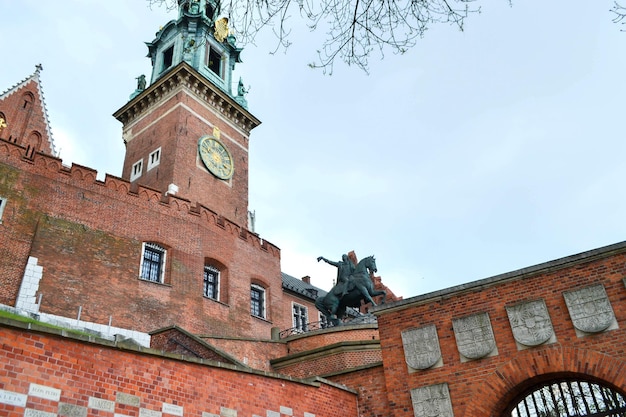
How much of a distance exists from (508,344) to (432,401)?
1875mm

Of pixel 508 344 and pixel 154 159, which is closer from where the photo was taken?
pixel 508 344

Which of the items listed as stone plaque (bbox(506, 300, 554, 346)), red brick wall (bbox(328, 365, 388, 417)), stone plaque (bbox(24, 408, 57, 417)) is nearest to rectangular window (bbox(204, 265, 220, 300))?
red brick wall (bbox(328, 365, 388, 417))

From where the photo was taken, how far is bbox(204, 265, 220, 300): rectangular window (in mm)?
22438

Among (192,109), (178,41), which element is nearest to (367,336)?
(192,109)

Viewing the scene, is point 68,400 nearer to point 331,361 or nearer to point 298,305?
point 331,361

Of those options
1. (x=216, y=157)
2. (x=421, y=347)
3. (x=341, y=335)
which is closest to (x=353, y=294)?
(x=341, y=335)

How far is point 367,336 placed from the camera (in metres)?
18.6

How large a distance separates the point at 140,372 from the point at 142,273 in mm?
12306

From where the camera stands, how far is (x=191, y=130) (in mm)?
28359

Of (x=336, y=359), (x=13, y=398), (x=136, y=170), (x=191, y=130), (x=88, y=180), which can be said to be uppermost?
(x=191, y=130)

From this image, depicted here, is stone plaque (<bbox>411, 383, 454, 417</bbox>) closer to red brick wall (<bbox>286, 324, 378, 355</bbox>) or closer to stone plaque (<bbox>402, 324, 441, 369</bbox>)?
stone plaque (<bbox>402, 324, 441, 369</bbox>)

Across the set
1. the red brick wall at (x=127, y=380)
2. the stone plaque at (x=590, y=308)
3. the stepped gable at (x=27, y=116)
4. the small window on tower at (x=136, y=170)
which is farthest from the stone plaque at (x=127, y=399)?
the stepped gable at (x=27, y=116)

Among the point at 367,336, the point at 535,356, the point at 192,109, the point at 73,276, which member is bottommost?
the point at 535,356

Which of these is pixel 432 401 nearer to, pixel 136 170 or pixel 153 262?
pixel 153 262
